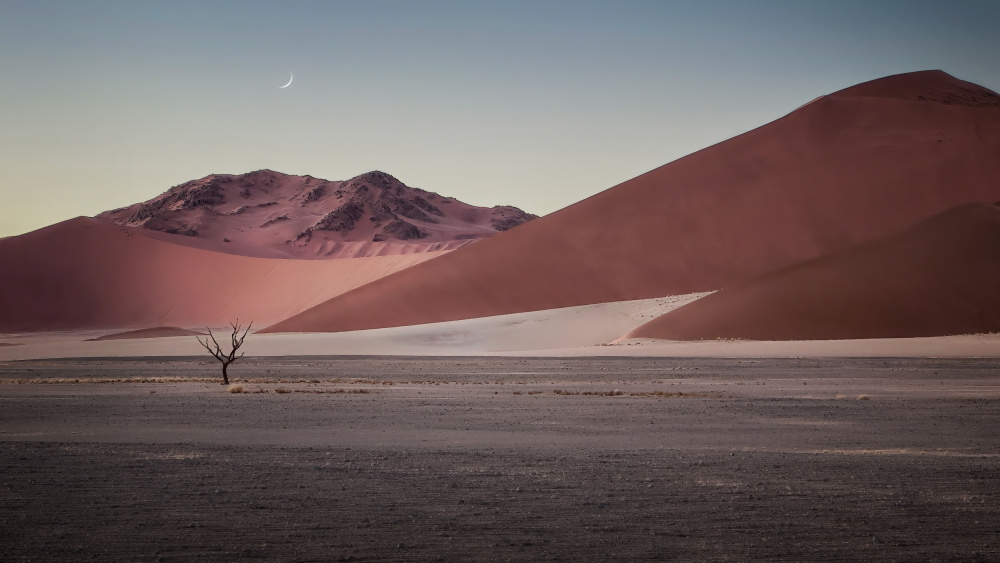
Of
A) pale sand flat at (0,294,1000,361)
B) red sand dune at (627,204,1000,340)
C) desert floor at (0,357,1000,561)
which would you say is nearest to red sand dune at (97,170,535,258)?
pale sand flat at (0,294,1000,361)

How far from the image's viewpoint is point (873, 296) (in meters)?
41.6

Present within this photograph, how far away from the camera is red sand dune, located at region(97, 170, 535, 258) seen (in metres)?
126

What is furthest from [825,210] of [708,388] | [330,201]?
[330,201]

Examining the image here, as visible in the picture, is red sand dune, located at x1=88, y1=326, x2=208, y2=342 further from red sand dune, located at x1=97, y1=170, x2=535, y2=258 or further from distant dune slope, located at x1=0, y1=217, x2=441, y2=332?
red sand dune, located at x1=97, y1=170, x2=535, y2=258

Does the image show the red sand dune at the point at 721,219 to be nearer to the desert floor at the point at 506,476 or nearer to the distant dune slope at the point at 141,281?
the distant dune slope at the point at 141,281

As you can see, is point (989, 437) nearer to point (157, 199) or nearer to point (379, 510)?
point (379, 510)

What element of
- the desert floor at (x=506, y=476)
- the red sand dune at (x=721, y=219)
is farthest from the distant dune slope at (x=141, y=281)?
the desert floor at (x=506, y=476)

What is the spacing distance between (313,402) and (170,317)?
78797 millimetres

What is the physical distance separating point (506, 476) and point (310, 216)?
139 metres

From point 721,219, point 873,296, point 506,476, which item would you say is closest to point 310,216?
point 721,219

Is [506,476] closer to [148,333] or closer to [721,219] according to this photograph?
[721,219]

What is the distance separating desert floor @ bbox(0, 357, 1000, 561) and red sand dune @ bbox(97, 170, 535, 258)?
327 ft

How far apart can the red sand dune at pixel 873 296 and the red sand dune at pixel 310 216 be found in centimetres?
7533

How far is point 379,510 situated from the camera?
8359mm
